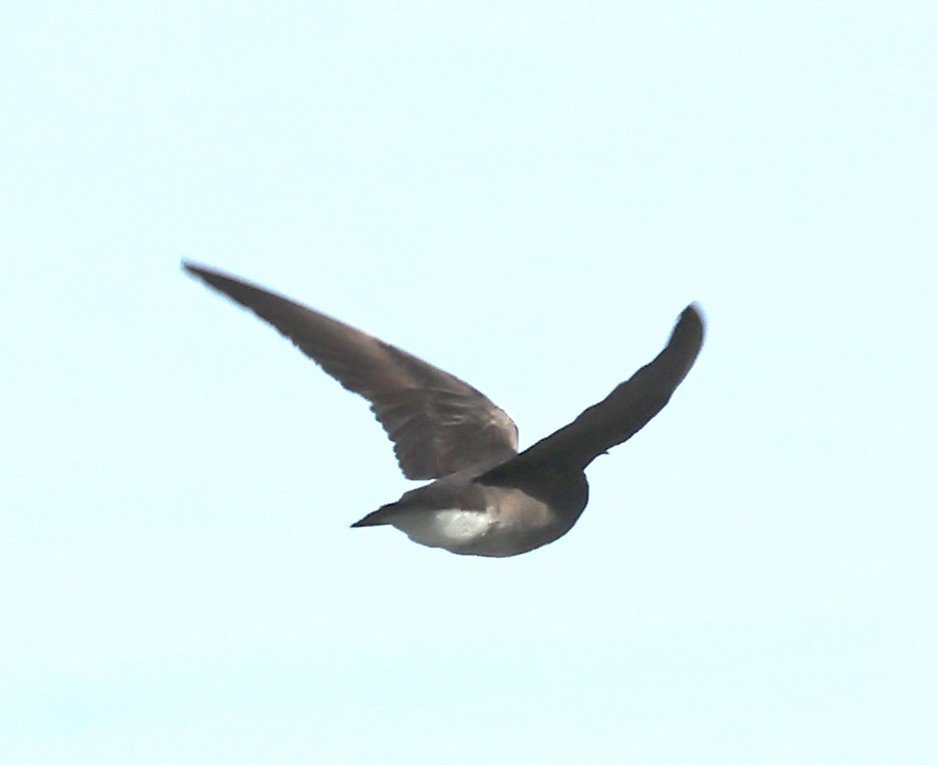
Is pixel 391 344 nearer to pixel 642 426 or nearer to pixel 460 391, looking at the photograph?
pixel 460 391

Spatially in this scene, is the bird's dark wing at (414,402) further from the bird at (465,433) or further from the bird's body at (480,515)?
the bird's body at (480,515)

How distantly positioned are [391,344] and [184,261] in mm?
2195

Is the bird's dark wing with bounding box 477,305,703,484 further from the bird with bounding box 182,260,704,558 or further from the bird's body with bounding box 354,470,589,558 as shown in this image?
the bird's body with bounding box 354,470,589,558

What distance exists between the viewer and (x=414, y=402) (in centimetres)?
1928

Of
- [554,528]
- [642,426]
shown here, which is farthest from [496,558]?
[642,426]

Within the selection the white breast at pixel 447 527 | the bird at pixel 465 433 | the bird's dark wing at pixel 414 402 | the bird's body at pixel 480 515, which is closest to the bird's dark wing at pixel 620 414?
the bird at pixel 465 433

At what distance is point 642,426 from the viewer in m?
16.4

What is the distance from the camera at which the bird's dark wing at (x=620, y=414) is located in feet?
50.1

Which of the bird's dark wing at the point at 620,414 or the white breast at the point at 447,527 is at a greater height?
the bird's dark wing at the point at 620,414

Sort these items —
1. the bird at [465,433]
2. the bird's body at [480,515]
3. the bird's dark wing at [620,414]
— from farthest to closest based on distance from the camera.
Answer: the bird's body at [480,515] → the bird at [465,433] → the bird's dark wing at [620,414]

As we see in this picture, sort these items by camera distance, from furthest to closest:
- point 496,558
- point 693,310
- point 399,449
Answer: point 399,449, point 496,558, point 693,310

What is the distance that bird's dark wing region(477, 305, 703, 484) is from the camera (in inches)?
601

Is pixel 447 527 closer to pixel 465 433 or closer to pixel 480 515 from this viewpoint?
pixel 480 515

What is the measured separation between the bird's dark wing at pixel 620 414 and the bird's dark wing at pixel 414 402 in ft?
5.13
